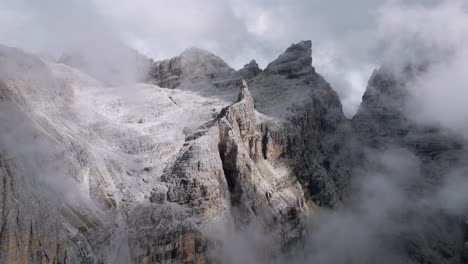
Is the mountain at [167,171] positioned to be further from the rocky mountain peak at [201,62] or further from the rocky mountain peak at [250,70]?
the rocky mountain peak at [201,62]

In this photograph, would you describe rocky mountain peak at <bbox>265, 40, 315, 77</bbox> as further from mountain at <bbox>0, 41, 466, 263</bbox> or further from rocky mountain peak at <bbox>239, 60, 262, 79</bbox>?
mountain at <bbox>0, 41, 466, 263</bbox>

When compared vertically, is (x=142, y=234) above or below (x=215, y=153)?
below

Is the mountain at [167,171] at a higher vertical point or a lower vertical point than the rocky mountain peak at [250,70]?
lower

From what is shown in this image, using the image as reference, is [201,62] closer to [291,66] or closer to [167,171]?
[291,66]

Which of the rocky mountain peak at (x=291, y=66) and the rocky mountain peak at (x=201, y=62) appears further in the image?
the rocky mountain peak at (x=291, y=66)

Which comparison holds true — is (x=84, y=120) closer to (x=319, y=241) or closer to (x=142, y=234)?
(x=142, y=234)

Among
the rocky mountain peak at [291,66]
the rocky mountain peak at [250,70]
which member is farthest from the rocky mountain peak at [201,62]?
the rocky mountain peak at [291,66]

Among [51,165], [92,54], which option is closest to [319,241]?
[51,165]

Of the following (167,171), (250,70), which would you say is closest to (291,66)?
(250,70)
